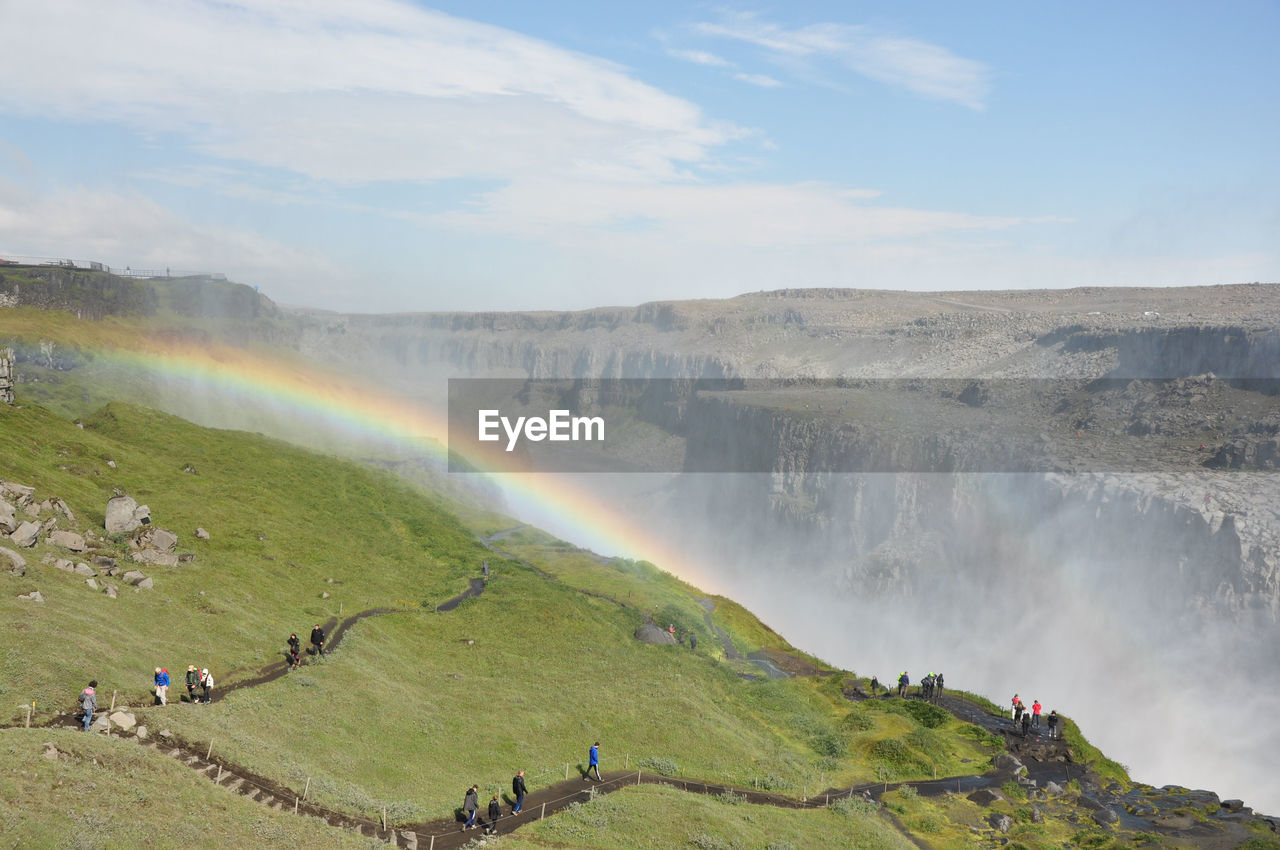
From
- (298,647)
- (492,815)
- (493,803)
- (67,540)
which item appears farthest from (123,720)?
(67,540)

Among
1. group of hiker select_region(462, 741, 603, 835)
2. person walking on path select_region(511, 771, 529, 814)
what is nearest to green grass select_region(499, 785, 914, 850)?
group of hiker select_region(462, 741, 603, 835)

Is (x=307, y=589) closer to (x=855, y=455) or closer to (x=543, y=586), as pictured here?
(x=543, y=586)

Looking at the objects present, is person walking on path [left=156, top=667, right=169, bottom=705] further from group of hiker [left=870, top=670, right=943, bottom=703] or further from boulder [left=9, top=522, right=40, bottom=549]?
group of hiker [left=870, top=670, right=943, bottom=703]

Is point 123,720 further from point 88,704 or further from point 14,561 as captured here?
point 14,561

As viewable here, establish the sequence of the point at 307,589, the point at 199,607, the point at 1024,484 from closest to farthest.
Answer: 1. the point at 199,607
2. the point at 307,589
3. the point at 1024,484

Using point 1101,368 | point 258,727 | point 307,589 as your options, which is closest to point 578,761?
point 258,727

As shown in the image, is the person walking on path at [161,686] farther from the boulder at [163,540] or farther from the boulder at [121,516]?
the boulder at [121,516]
